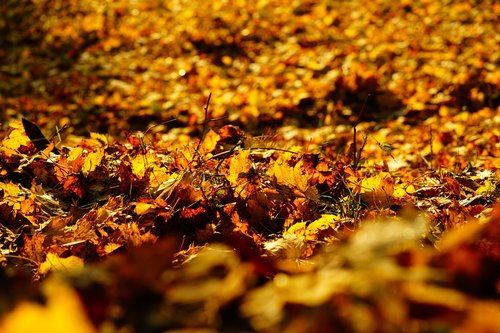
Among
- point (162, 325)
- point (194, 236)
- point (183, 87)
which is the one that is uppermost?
point (162, 325)

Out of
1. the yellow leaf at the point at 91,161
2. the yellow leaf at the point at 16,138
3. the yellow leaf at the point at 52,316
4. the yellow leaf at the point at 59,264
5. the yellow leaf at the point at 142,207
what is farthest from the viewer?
the yellow leaf at the point at 16,138

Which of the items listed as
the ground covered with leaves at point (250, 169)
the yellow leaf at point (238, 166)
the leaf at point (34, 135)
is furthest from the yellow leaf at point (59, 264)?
the leaf at point (34, 135)

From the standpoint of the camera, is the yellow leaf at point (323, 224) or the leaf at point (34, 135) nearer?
the yellow leaf at point (323, 224)

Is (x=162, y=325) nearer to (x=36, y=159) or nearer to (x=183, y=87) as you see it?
(x=36, y=159)

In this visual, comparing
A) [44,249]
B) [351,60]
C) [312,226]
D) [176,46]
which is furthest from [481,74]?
[44,249]

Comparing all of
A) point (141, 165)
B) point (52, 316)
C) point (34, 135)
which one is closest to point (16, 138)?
point (34, 135)

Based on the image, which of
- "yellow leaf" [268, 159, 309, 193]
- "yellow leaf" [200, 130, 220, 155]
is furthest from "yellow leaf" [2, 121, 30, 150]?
"yellow leaf" [268, 159, 309, 193]

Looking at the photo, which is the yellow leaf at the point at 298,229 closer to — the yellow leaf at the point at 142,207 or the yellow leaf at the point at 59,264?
the yellow leaf at the point at 142,207

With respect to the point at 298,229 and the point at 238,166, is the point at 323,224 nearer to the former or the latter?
the point at 298,229
